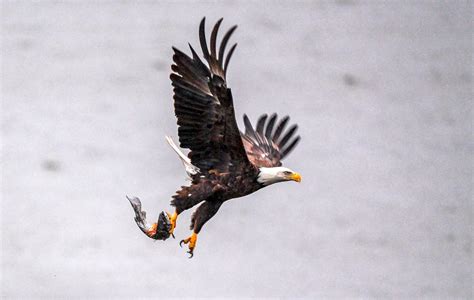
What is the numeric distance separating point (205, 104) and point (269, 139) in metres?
0.88

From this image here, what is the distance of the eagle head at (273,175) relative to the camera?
5.51 m

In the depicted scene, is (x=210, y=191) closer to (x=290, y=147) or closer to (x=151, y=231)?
(x=151, y=231)

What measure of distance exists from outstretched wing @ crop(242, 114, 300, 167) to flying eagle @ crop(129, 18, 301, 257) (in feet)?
1.71

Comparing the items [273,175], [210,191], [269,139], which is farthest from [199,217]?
[269,139]

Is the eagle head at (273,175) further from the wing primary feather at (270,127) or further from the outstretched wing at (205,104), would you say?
the wing primary feather at (270,127)

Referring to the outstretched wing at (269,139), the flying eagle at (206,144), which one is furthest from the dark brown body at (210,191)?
the outstretched wing at (269,139)

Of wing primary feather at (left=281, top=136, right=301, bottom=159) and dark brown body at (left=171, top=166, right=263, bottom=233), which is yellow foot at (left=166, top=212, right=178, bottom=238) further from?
wing primary feather at (left=281, top=136, right=301, bottom=159)

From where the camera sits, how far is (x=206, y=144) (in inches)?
213

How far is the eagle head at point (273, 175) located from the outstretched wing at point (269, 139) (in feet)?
1.43

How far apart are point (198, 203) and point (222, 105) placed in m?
0.40

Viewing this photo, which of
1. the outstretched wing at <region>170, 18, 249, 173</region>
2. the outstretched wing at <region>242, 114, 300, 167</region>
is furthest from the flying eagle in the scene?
the outstretched wing at <region>242, 114, 300, 167</region>

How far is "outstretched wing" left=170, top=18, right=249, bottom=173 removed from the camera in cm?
530

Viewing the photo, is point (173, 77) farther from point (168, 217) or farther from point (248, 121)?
point (248, 121)

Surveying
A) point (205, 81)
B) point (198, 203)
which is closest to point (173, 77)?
point (205, 81)
